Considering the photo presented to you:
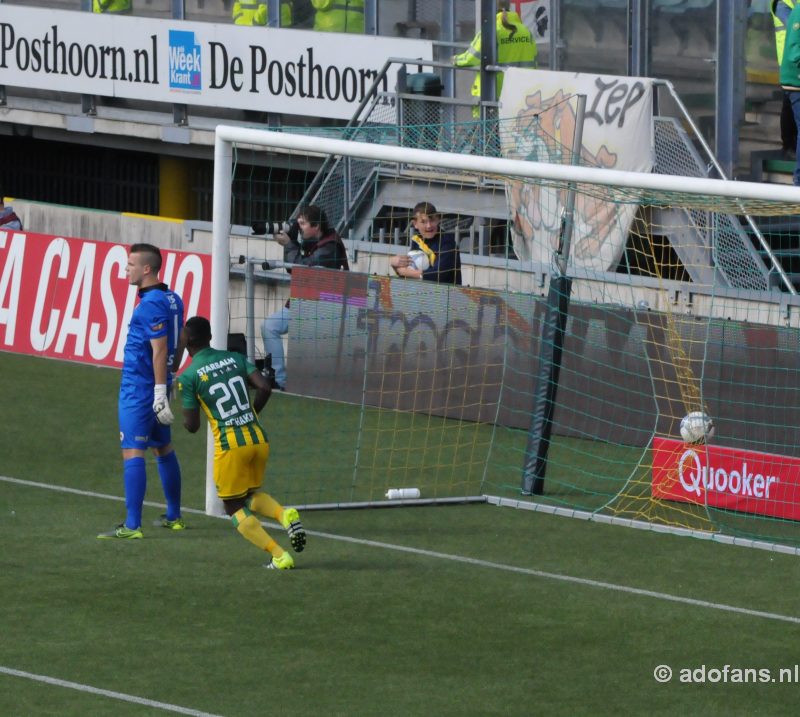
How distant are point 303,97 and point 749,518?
10966mm

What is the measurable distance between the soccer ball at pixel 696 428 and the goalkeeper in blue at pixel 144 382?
381 cm

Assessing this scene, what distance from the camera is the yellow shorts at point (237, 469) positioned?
10.9 metres

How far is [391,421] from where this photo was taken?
609 inches

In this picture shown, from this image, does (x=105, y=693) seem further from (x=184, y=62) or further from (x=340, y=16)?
(x=184, y=62)

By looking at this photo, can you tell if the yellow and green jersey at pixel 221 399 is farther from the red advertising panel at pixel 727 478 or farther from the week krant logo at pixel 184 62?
the week krant logo at pixel 184 62

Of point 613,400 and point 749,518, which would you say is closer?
point 749,518

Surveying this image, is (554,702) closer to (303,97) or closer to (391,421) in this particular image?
(391,421)

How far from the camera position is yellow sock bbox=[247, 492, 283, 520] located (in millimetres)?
10914

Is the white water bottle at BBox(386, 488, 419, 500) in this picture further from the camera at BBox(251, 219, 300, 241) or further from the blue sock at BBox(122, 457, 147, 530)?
the camera at BBox(251, 219, 300, 241)

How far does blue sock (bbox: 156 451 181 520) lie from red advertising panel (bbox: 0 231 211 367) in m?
5.69

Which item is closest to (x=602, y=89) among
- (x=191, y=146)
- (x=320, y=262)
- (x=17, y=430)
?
(x=320, y=262)

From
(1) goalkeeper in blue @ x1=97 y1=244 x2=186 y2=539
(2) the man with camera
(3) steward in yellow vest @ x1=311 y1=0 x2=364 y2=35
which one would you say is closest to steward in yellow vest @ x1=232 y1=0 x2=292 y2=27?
(3) steward in yellow vest @ x1=311 y1=0 x2=364 y2=35

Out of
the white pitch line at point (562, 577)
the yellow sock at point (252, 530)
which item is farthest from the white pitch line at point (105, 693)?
the white pitch line at point (562, 577)

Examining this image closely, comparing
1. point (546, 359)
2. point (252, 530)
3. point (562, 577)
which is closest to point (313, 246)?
point (546, 359)
